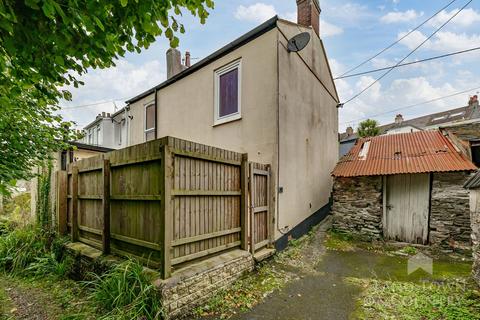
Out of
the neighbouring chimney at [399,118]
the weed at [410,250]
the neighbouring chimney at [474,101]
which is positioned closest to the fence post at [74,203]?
the weed at [410,250]

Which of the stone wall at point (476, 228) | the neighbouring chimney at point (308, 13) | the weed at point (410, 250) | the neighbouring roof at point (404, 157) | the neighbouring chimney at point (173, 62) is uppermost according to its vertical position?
the neighbouring chimney at point (308, 13)

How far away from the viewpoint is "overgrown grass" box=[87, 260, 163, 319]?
10.2 ft

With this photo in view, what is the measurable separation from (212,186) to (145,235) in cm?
140

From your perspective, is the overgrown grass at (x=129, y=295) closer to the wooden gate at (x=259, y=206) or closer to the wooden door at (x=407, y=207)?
the wooden gate at (x=259, y=206)

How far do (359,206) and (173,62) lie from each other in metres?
10.2

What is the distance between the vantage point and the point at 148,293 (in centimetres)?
324

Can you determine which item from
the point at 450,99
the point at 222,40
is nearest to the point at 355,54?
the point at 222,40

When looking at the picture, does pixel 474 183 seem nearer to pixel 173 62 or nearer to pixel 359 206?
pixel 359 206

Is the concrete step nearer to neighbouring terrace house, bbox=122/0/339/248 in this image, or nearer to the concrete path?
neighbouring terrace house, bbox=122/0/339/248

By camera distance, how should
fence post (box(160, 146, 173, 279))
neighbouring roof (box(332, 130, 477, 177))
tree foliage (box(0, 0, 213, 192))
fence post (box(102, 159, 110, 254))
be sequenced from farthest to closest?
1. neighbouring roof (box(332, 130, 477, 177))
2. fence post (box(102, 159, 110, 254))
3. fence post (box(160, 146, 173, 279))
4. tree foliage (box(0, 0, 213, 192))

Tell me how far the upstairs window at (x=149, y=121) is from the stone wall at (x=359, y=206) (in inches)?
313

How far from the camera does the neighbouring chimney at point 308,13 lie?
8.77 metres

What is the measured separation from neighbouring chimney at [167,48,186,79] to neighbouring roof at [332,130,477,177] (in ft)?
28.3

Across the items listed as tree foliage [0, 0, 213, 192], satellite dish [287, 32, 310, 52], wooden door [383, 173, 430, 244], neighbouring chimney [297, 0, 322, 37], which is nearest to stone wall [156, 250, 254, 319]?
tree foliage [0, 0, 213, 192]
